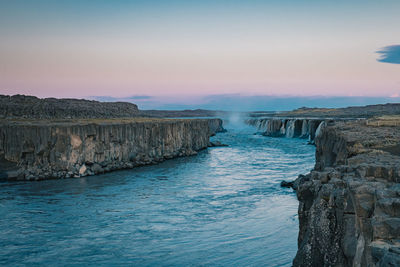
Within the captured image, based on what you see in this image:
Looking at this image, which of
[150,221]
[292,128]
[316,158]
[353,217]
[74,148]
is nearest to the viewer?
[353,217]

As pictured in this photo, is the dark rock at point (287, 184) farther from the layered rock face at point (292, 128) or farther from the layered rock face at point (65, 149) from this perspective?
the layered rock face at point (292, 128)

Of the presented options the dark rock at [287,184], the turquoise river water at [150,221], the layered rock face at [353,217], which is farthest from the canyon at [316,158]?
the turquoise river water at [150,221]

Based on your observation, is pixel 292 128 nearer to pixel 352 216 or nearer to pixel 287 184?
pixel 287 184

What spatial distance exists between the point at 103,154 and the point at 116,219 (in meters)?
13.4

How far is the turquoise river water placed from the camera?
38.0ft

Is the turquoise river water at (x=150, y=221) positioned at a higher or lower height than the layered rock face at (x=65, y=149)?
lower

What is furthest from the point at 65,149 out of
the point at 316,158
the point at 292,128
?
the point at 292,128

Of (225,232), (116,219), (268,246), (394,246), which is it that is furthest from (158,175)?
(394,246)

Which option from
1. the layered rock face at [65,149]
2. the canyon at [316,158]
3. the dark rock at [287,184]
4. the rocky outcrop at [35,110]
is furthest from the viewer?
the rocky outcrop at [35,110]

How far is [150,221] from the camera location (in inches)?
602

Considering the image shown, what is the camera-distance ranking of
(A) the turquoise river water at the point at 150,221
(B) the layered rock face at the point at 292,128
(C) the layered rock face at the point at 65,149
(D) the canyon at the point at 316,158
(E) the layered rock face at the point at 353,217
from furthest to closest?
(B) the layered rock face at the point at 292,128 < (C) the layered rock face at the point at 65,149 < (A) the turquoise river water at the point at 150,221 < (D) the canyon at the point at 316,158 < (E) the layered rock face at the point at 353,217

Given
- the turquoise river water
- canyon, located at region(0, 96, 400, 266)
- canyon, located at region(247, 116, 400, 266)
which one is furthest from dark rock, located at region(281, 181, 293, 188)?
canyon, located at region(247, 116, 400, 266)

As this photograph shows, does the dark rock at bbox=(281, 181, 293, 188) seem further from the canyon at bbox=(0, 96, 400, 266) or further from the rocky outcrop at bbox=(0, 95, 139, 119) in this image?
the rocky outcrop at bbox=(0, 95, 139, 119)

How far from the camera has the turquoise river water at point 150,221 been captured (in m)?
11.6
